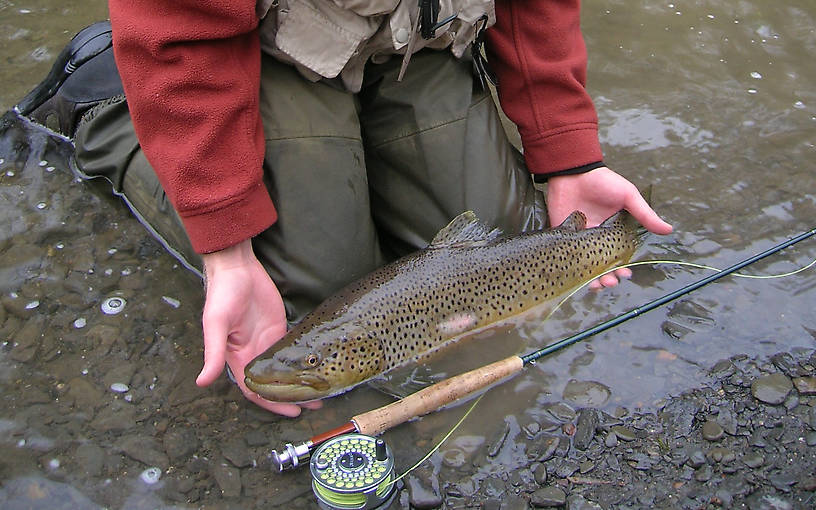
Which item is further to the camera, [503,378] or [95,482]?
[503,378]

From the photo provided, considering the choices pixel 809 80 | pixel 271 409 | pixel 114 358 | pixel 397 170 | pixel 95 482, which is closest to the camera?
pixel 95 482

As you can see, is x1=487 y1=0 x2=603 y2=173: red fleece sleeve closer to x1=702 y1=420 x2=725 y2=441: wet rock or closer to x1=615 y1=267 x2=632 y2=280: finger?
x1=615 y1=267 x2=632 y2=280: finger

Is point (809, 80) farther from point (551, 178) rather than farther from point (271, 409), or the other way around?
point (271, 409)

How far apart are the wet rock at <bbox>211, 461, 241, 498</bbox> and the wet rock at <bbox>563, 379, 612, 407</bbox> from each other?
104cm

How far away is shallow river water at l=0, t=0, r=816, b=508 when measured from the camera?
86.1 inches

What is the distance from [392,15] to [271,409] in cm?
131

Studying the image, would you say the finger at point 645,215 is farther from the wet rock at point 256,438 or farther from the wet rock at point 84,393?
the wet rock at point 84,393

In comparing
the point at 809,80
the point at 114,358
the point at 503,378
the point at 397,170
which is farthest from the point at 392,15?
the point at 809,80

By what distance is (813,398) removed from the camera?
94.0 inches

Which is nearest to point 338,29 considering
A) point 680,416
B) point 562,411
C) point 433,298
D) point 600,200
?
point 433,298

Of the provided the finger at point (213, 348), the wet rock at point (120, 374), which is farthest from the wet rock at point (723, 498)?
the wet rock at point (120, 374)

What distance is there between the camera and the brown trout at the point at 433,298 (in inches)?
90.7

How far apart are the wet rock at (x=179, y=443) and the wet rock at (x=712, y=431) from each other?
5.01 ft

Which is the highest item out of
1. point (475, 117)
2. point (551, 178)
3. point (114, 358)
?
point (475, 117)
